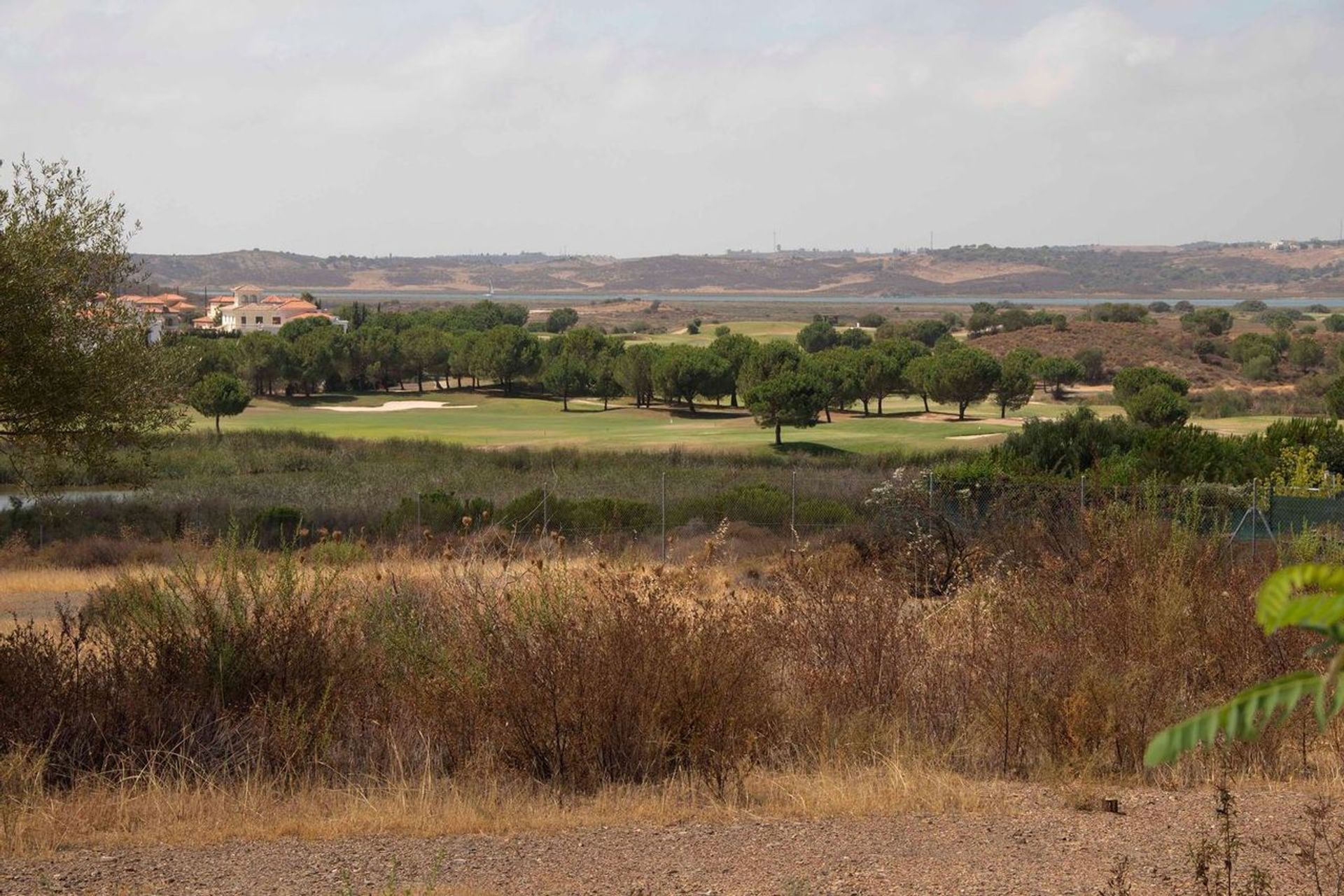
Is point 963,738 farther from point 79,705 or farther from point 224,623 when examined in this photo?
point 79,705

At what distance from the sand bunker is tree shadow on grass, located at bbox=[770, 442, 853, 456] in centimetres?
3027

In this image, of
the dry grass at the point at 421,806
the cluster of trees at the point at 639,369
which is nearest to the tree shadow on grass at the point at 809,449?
the cluster of trees at the point at 639,369

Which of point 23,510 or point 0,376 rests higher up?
point 0,376


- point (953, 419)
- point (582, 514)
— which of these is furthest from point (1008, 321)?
point (582, 514)

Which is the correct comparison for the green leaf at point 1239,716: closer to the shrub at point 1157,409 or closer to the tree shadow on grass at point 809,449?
the tree shadow on grass at point 809,449

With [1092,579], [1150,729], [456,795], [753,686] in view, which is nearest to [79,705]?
[456,795]

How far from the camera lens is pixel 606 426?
79.6 m

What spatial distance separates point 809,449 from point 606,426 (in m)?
18.4

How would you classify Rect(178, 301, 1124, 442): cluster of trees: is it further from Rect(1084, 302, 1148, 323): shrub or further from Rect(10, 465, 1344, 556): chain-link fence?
Rect(10, 465, 1344, 556): chain-link fence

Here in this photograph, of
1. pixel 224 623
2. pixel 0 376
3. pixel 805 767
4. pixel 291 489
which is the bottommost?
pixel 291 489

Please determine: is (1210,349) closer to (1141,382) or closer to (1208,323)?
(1208,323)

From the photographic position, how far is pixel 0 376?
11.9 metres

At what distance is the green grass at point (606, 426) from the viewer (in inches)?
2608

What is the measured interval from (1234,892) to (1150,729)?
2955 mm
